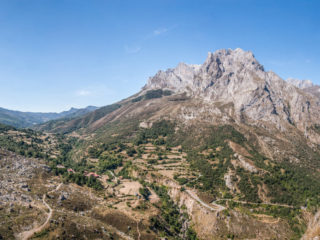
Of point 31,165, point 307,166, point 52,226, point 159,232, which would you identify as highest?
point 307,166

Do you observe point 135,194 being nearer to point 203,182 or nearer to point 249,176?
point 203,182

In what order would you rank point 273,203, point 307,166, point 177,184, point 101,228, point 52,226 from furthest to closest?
point 307,166 → point 177,184 → point 273,203 → point 101,228 → point 52,226

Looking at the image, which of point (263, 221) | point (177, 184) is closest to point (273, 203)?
point (263, 221)

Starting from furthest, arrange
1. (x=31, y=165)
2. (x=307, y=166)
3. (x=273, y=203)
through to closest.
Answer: (x=307, y=166) → (x=273, y=203) → (x=31, y=165)

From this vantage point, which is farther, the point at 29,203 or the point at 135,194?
the point at 135,194

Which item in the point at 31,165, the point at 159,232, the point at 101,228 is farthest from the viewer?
the point at 31,165

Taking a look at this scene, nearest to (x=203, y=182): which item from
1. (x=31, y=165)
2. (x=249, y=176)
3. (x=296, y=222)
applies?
(x=249, y=176)

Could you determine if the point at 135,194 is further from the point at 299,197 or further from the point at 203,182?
the point at 299,197

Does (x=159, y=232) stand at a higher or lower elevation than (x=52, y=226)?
lower

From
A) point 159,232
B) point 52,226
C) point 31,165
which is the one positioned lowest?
point 159,232
